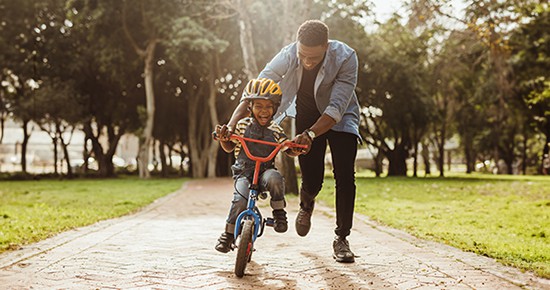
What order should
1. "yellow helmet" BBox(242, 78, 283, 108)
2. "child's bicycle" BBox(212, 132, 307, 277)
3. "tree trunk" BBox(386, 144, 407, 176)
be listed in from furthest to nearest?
"tree trunk" BBox(386, 144, 407, 176) → "yellow helmet" BBox(242, 78, 283, 108) → "child's bicycle" BBox(212, 132, 307, 277)

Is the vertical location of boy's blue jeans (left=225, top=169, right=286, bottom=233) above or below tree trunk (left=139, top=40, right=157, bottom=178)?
below

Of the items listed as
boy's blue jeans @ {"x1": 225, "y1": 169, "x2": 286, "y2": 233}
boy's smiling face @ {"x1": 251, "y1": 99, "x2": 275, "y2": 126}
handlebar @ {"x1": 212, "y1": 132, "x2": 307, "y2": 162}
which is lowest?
boy's blue jeans @ {"x1": 225, "y1": 169, "x2": 286, "y2": 233}

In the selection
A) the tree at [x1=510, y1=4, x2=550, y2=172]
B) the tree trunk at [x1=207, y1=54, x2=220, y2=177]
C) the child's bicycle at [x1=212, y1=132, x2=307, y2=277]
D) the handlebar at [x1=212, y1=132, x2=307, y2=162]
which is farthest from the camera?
the tree trunk at [x1=207, y1=54, x2=220, y2=177]

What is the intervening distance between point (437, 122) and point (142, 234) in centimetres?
2743

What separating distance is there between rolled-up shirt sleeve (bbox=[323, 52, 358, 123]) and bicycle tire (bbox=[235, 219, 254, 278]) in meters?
1.12

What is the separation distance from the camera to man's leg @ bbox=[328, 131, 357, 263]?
523 centimetres

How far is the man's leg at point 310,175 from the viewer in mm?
5449

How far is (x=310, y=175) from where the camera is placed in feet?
18.0

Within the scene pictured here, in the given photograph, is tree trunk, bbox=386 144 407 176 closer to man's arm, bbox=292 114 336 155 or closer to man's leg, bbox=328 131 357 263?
man's leg, bbox=328 131 357 263

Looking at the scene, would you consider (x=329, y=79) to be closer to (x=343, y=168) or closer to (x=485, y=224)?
(x=343, y=168)

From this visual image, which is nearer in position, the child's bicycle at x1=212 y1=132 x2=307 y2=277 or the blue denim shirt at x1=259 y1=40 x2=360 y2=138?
→ the child's bicycle at x1=212 y1=132 x2=307 y2=277

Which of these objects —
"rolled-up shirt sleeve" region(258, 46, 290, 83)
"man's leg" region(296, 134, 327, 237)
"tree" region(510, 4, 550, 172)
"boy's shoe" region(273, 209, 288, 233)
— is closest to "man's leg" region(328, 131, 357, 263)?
"man's leg" region(296, 134, 327, 237)

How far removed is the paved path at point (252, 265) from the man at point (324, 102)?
0.47 m

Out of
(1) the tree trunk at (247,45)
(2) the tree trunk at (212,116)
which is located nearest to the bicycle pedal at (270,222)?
(1) the tree trunk at (247,45)
